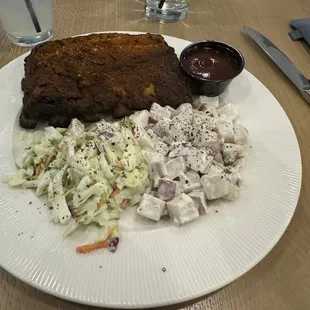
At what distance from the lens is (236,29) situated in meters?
3.66

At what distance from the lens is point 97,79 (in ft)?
8.43

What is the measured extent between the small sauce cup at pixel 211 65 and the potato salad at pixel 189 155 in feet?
0.33

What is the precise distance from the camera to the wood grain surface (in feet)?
6.33

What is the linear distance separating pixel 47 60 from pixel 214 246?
64.8 inches

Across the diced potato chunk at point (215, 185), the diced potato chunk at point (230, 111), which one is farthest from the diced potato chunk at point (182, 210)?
the diced potato chunk at point (230, 111)

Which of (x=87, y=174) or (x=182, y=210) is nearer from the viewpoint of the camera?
(x=182, y=210)

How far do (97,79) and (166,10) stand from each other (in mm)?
1516

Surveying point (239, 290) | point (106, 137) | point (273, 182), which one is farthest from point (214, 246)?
point (106, 137)

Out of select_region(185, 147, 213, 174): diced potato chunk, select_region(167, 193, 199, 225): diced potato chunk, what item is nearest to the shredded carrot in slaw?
select_region(167, 193, 199, 225): diced potato chunk

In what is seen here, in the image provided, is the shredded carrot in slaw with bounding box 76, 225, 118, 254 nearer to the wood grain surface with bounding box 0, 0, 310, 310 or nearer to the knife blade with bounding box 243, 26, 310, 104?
the wood grain surface with bounding box 0, 0, 310, 310

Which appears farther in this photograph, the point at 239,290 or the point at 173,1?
the point at 173,1

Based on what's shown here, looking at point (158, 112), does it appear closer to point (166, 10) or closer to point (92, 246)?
point (92, 246)

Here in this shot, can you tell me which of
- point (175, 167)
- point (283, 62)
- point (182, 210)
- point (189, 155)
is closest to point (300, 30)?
point (283, 62)

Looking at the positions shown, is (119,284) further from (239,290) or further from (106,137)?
(106,137)
